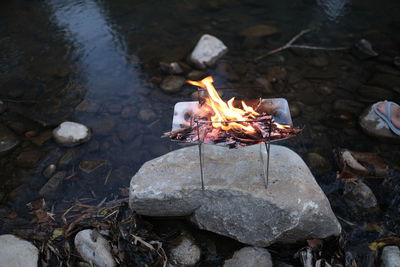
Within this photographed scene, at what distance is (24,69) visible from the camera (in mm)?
8984

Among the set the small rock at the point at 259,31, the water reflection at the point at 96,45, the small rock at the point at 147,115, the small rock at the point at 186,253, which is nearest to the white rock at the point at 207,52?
the small rock at the point at 259,31

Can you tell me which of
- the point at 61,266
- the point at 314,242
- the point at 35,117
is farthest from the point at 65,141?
the point at 314,242

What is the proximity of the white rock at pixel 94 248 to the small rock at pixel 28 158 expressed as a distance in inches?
95.7

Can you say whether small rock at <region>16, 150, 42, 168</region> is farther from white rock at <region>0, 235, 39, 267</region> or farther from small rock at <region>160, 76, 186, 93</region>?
small rock at <region>160, 76, 186, 93</region>

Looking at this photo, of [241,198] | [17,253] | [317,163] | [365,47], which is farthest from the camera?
[365,47]

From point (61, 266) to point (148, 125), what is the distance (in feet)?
11.4

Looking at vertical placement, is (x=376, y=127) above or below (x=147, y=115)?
above

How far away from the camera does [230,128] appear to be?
417 cm

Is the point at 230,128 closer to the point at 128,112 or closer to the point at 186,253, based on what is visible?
the point at 186,253

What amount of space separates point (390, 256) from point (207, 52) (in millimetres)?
6326

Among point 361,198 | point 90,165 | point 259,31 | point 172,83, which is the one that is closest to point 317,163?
point 361,198

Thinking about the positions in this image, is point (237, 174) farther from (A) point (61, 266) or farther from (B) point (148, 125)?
(B) point (148, 125)

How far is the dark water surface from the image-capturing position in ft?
20.3

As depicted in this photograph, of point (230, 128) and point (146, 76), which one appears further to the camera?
point (146, 76)
